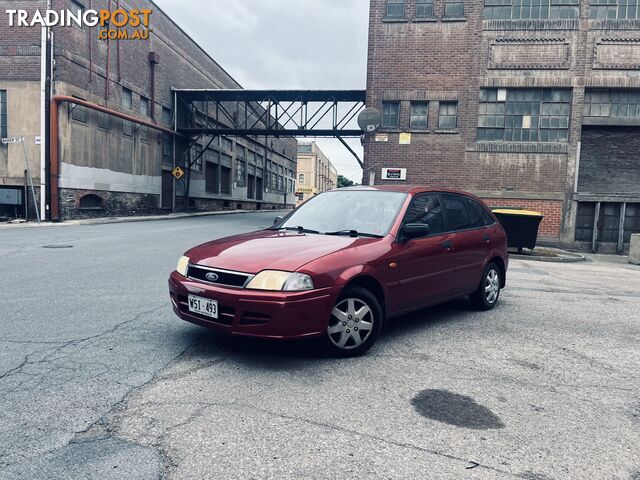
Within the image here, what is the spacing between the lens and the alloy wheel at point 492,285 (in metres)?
6.11

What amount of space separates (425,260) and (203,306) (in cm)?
228

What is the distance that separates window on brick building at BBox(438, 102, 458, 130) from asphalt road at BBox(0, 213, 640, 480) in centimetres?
1387

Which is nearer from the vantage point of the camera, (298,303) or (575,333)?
(298,303)

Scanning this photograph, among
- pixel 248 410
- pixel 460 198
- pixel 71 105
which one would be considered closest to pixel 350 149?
pixel 71 105

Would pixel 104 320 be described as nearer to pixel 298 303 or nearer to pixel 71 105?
pixel 298 303

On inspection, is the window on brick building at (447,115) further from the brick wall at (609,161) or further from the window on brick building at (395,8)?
the brick wall at (609,161)

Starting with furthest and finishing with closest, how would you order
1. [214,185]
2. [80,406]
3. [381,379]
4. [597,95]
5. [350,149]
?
[214,185] → [350,149] → [597,95] → [381,379] → [80,406]

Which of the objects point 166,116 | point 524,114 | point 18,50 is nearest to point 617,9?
point 524,114

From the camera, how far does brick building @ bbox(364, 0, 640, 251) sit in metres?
17.5

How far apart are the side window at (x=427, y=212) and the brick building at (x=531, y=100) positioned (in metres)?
13.7

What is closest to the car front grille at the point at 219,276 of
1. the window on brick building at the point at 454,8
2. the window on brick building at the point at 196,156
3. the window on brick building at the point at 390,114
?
the window on brick building at the point at 390,114

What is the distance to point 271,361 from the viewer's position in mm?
3912

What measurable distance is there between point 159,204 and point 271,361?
1072 inches

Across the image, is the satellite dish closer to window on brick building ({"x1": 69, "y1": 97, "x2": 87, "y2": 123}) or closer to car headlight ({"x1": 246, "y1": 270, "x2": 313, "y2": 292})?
window on brick building ({"x1": 69, "y1": 97, "x2": 87, "y2": 123})
